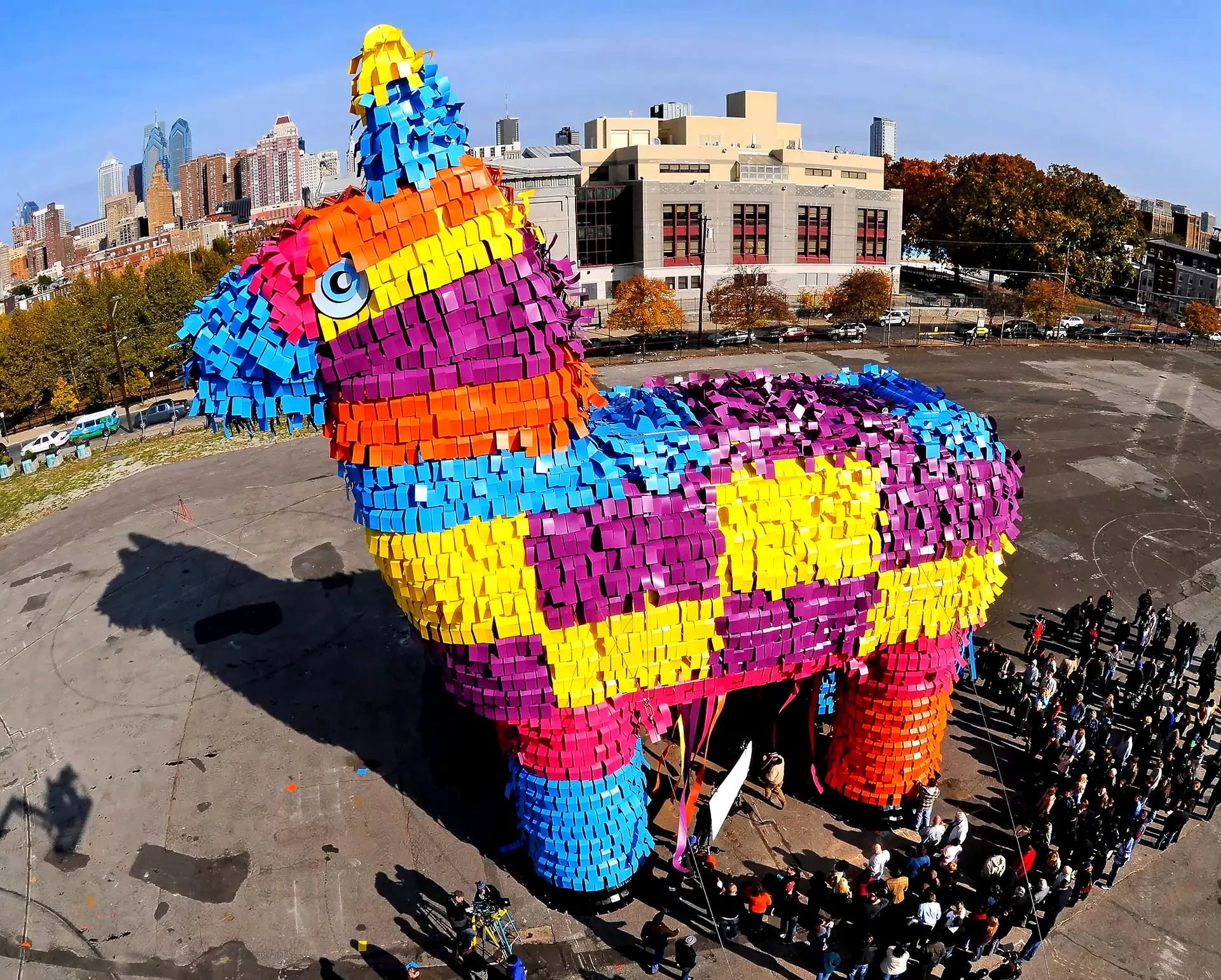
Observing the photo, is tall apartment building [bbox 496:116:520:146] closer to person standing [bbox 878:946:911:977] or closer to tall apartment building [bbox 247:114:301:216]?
person standing [bbox 878:946:911:977]

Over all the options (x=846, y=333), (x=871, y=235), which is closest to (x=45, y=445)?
(x=846, y=333)

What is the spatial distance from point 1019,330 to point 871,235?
12.0 meters

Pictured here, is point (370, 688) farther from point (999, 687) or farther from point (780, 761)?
point (999, 687)

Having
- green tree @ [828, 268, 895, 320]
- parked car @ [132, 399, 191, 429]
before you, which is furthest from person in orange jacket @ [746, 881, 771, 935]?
green tree @ [828, 268, 895, 320]

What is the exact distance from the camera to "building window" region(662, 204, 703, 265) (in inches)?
1686

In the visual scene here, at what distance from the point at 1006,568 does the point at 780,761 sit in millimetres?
8484

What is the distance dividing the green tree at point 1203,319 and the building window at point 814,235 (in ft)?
54.0

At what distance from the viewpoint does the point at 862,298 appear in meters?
38.0

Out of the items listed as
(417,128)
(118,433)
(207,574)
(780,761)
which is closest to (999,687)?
(780,761)

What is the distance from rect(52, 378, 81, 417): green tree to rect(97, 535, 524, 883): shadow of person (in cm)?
1802

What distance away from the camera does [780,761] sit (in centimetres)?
912

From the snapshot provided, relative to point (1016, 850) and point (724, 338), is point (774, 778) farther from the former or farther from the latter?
point (724, 338)

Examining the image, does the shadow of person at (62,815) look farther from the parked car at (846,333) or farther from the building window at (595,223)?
the building window at (595,223)

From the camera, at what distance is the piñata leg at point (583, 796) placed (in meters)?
7.06
